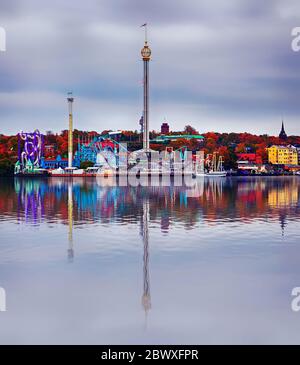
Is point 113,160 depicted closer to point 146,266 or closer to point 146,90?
point 146,90

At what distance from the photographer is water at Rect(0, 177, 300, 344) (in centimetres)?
899

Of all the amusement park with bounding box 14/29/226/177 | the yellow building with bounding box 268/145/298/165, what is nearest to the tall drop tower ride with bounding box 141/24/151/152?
the amusement park with bounding box 14/29/226/177

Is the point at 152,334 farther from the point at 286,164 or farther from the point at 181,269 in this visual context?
the point at 286,164

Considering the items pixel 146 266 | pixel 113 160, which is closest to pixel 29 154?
pixel 113 160

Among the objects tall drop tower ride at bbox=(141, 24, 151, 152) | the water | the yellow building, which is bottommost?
the water

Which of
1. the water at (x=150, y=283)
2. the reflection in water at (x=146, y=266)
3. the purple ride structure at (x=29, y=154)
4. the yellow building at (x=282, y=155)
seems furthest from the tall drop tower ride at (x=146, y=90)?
the water at (x=150, y=283)

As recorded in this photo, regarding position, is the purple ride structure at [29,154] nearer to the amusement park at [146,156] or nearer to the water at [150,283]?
the amusement park at [146,156]

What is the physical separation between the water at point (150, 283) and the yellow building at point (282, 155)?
139 meters

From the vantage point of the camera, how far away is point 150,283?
39.1 feet

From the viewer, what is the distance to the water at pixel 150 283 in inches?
354

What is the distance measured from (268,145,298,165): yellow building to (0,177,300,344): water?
13926 centimetres

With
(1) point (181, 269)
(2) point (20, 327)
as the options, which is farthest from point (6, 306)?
(1) point (181, 269)

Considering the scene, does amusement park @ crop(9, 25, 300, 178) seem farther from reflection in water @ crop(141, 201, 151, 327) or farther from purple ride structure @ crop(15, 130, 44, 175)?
reflection in water @ crop(141, 201, 151, 327)

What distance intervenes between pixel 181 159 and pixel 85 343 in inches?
4685
